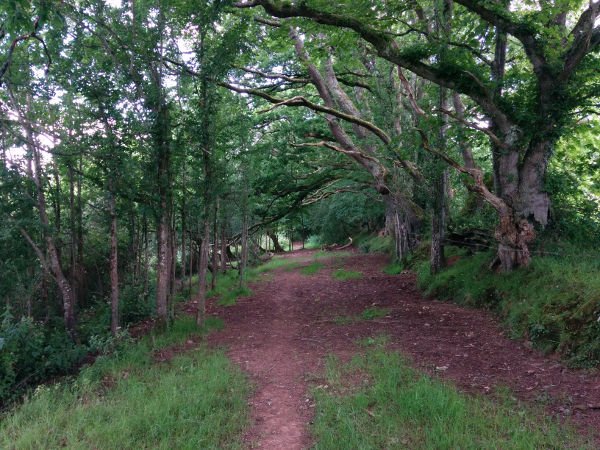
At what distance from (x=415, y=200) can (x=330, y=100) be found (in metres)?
4.42

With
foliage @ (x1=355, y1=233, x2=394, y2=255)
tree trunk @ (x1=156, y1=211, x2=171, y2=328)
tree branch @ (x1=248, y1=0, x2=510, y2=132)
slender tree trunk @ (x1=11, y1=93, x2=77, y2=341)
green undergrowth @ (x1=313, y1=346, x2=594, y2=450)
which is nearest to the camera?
green undergrowth @ (x1=313, y1=346, x2=594, y2=450)

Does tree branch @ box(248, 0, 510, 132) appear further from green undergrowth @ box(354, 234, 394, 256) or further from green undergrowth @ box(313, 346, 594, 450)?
green undergrowth @ box(354, 234, 394, 256)

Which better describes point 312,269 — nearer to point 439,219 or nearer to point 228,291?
point 228,291

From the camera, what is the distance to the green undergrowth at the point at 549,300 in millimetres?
5340

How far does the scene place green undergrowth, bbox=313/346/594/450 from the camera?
140 inches

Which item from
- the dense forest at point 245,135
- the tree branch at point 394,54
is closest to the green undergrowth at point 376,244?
the dense forest at point 245,135

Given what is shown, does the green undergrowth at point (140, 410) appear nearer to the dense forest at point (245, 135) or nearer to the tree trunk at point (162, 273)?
the dense forest at point (245, 135)

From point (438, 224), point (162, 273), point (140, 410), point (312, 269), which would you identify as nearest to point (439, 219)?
point (438, 224)

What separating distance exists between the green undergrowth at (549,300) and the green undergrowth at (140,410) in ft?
13.8

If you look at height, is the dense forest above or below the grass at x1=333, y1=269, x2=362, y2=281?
above

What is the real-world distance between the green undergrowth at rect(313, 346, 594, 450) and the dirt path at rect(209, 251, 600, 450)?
281 mm

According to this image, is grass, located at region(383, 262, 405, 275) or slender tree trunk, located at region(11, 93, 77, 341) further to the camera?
grass, located at region(383, 262, 405, 275)

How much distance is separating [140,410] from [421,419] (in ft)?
9.57

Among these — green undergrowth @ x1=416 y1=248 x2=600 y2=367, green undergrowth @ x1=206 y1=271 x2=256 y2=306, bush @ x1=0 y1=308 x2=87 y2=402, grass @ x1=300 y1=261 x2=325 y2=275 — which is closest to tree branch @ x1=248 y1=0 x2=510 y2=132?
green undergrowth @ x1=416 y1=248 x2=600 y2=367
